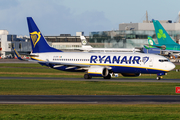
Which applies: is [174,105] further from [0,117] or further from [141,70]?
[141,70]

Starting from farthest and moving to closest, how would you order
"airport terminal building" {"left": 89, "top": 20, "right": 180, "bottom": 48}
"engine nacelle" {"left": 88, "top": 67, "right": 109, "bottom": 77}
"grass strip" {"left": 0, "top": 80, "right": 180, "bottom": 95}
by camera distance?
"airport terminal building" {"left": 89, "top": 20, "right": 180, "bottom": 48}, "engine nacelle" {"left": 88, "top": 67, "right": 109, "bottom": 77}, "grass strip" {"left": 0, "top": 80, "right": 180, "bottom": 95}

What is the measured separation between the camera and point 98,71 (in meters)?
55.8

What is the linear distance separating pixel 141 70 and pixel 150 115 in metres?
34.1

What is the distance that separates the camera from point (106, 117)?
68.9 ft

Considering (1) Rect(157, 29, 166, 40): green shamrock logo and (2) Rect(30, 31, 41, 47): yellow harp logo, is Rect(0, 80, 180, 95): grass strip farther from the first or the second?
(1) Rect(157, 29, 166, 40): green shamrock logo

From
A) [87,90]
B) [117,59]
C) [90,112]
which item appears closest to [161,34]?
[117,59]

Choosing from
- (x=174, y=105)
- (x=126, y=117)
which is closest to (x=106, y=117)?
(x=126, y=117)

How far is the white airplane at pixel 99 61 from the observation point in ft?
181

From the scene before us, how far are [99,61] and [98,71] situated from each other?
340 centimetres

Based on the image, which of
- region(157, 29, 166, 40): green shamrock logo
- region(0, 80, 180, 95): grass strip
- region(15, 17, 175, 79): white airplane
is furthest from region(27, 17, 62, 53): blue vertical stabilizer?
region(157, 29, 166, 40): green shamrock logo

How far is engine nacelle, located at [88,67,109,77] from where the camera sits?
55.7 meters

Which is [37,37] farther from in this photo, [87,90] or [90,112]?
[90,112]

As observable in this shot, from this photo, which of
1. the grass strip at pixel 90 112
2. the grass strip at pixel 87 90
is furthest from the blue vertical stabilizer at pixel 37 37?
the grass strip at pixel 90 112

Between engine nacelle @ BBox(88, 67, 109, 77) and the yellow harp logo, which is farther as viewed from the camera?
the yellow harp logo
